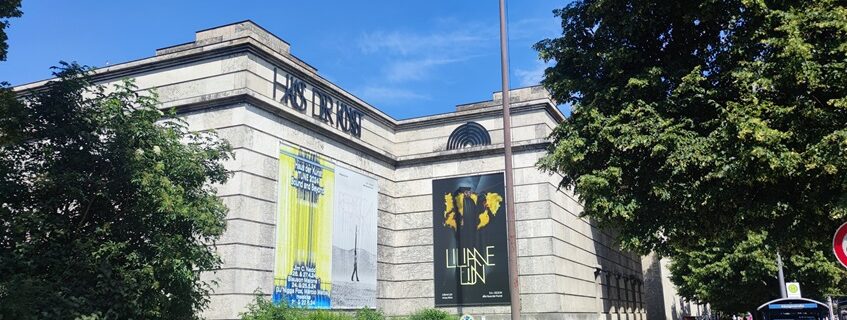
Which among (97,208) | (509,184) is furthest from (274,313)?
(509,184)

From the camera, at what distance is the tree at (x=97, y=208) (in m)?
12.6

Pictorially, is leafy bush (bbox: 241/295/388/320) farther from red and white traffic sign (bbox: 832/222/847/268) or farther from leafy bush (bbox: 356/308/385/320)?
red and white traffic sign (bbox: 832/222/847/268)

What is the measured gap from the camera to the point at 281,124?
76.5ft

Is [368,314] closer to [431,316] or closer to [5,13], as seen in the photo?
[431,316]

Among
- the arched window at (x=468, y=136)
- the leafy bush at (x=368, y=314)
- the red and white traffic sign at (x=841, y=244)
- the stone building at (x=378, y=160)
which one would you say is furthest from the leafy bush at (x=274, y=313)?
the red and white traffic sign at (x=841, y=244)

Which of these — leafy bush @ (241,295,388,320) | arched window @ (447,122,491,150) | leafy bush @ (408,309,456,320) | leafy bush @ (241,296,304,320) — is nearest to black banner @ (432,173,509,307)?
arched window @ (447,122,491,150)

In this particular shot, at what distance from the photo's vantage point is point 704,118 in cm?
1210

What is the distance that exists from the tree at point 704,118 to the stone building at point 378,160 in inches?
284

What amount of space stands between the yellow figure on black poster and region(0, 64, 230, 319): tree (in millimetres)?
7222

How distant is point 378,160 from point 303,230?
6.83 meters

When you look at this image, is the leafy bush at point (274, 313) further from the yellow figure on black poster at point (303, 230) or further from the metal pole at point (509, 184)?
the metal pole at point (509, 184)

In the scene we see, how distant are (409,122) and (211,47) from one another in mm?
11483

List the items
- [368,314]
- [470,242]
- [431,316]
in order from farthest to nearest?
[470,242], [368,314], [431,316]

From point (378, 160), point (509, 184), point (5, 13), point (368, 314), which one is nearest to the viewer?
point (5, 13)
